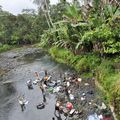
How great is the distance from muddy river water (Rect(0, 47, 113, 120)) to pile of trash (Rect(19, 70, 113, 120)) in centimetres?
56

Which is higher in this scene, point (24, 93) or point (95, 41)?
point (95, 41)

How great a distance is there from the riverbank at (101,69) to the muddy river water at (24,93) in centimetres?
118

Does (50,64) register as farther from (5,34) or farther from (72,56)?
(5,34)

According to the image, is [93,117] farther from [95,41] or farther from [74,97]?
[95,41]

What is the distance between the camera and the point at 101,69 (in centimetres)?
2517

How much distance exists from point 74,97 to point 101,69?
299 cm

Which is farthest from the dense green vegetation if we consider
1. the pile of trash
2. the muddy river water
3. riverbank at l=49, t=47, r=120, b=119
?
the muddy river water

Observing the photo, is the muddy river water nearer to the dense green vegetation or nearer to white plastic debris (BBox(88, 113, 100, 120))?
the dense green vegetation

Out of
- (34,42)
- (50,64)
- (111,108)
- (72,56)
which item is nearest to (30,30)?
(34,42)

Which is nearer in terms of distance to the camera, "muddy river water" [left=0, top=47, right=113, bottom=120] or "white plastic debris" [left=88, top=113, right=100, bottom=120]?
"white plastic debris" [left=88, top=113, right=100, bottom=120]

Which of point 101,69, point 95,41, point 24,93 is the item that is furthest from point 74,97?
point 95,41

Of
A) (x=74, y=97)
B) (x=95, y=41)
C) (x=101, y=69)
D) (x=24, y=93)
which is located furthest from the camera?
(x=95, y=41)

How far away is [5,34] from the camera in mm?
75750

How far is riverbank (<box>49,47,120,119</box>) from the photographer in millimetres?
18469
